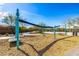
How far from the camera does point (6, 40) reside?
2.54 m

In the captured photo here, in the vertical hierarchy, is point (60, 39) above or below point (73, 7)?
below

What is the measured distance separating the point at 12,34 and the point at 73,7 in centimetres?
73

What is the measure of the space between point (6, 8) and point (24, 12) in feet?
0.66

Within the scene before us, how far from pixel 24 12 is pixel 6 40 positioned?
36 cm

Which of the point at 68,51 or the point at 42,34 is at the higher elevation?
the point at 42,34

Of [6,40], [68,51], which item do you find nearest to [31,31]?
[6,40]

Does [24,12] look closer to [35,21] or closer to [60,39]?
[35,21]

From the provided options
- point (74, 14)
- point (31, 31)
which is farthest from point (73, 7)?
point (31, 31)

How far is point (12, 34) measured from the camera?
2543 millimetres

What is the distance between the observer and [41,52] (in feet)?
8.39

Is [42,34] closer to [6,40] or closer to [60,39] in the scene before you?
[60,39]

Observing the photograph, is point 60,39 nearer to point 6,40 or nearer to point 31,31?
point 31,31

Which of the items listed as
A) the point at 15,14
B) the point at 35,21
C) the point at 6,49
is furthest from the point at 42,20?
the point at 6,49

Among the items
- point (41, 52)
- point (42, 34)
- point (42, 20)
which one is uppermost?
point (42, 20)
